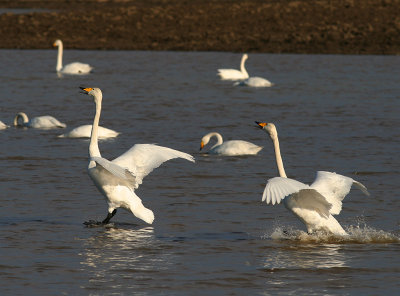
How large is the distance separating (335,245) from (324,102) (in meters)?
14.2

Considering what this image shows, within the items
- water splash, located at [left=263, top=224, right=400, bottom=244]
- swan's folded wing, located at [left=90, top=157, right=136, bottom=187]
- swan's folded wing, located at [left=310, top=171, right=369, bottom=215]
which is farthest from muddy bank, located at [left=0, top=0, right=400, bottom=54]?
swan's folded wing, located at [left=90, top=157, right=136, bottom=187]

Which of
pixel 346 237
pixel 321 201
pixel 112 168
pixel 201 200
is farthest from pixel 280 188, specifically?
pixel 201 200

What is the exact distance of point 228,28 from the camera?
1683 inches

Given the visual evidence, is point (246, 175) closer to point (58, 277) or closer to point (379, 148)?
point (379, 148)

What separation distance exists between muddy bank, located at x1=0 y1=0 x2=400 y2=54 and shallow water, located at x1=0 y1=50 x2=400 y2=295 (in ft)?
38.7

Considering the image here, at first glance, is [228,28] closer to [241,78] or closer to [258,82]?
[241,78]

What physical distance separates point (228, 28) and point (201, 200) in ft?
104

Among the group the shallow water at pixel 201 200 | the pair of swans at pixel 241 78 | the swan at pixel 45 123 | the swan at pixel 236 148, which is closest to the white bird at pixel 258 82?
the pair of swans at pixel 241 78

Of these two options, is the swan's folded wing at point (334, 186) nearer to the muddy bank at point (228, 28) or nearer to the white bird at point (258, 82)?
the white bird at point (258, 82)

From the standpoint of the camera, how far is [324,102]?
77.0ft

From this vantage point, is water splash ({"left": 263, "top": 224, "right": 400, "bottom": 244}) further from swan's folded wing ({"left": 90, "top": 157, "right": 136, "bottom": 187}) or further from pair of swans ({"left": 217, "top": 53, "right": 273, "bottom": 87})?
pair of swans ({"left": 217, "top": 53, "right": 273, "bottom": 87})

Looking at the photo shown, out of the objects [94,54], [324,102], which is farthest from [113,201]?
[94,54]

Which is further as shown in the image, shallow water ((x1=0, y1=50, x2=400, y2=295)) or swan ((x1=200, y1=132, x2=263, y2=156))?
swan ((x1=200, y1=132, x2=263, y2=156))

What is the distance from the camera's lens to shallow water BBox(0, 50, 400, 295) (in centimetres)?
817
